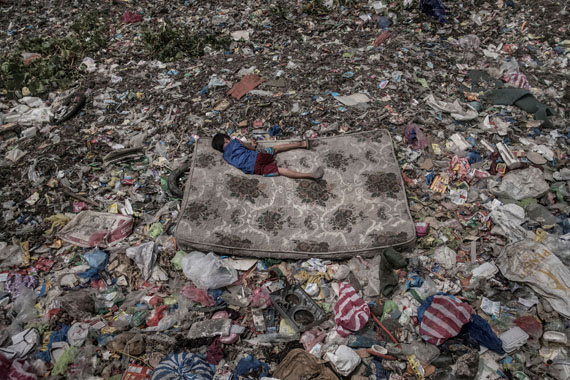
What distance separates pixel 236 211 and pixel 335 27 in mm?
4813

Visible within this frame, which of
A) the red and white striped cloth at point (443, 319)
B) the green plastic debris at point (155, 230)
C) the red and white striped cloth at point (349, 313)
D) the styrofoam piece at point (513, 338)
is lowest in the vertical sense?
the green plastic debris at point (155, 230)

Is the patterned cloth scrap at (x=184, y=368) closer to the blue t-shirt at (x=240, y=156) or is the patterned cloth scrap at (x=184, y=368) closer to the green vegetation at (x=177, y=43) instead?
the blue t-shirt at (x=240, y=156)

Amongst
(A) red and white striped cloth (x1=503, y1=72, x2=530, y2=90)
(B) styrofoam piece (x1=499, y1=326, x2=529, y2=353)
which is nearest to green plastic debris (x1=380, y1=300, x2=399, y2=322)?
(B) styrofoam piece (x1=499, y1=326, x2=529, y2=353)

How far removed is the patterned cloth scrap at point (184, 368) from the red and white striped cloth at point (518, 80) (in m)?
5.70

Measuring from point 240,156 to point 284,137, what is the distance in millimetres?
876

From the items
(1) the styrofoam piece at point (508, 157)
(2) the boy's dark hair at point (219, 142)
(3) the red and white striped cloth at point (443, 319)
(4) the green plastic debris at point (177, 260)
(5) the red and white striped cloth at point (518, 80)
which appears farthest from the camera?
(5) the red and white striped cloth at point (518, 80)

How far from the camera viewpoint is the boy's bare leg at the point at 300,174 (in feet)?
13.7

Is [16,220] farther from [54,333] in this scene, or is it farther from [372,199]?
[372,199]

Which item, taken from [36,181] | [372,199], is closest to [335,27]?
[372,199]

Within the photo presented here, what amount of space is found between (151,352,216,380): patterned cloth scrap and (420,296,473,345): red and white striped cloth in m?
1.77

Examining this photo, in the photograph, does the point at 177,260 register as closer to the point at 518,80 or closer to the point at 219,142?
the point at 219,142

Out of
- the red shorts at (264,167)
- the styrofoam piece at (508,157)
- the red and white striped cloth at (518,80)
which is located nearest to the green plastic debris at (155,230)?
the red shorts at (264,167)

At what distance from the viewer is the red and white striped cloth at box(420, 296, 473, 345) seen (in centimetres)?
285

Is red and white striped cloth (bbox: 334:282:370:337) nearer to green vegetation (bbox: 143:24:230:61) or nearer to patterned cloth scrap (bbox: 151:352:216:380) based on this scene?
patterned cloth scrap (bbox: 151:352:216:380)
